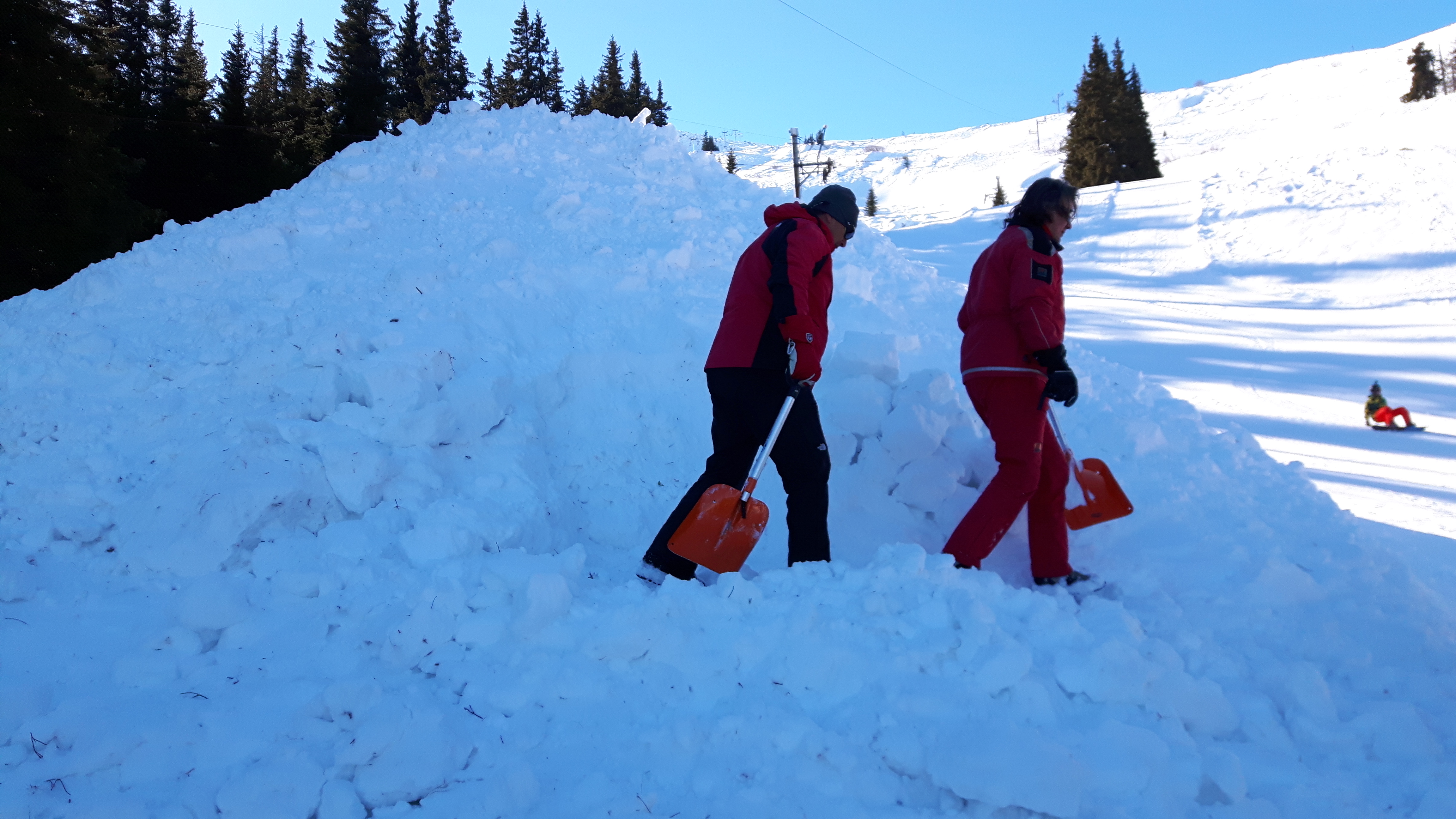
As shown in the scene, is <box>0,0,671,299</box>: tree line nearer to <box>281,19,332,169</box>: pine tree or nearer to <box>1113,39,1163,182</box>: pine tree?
<box>281,19,332,169</box>: pine tree

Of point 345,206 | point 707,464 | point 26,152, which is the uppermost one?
point 26,152

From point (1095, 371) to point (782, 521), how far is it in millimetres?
3008

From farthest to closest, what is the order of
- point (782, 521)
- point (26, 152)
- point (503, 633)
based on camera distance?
point (26, 152), point (782, 521), point (503, 633)

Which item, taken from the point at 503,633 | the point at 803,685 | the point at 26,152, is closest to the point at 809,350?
the point at 803,685

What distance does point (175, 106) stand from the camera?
2298cm

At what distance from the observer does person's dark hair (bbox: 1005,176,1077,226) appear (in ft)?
10.4

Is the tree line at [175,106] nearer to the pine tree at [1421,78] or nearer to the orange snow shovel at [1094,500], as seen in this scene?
the orange snow shovel at [1094,500]

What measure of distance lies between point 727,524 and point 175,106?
27035 millimetres

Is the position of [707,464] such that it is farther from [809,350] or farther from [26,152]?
[26,152]

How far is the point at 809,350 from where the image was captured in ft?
9.83

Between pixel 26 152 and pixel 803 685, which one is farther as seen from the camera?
pixel 26 152

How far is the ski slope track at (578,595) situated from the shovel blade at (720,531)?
0.68ft

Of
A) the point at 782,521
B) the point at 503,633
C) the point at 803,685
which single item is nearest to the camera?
the point at 803,685

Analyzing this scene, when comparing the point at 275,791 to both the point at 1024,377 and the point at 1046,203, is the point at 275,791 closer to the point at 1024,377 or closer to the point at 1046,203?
the point at 1024,377
